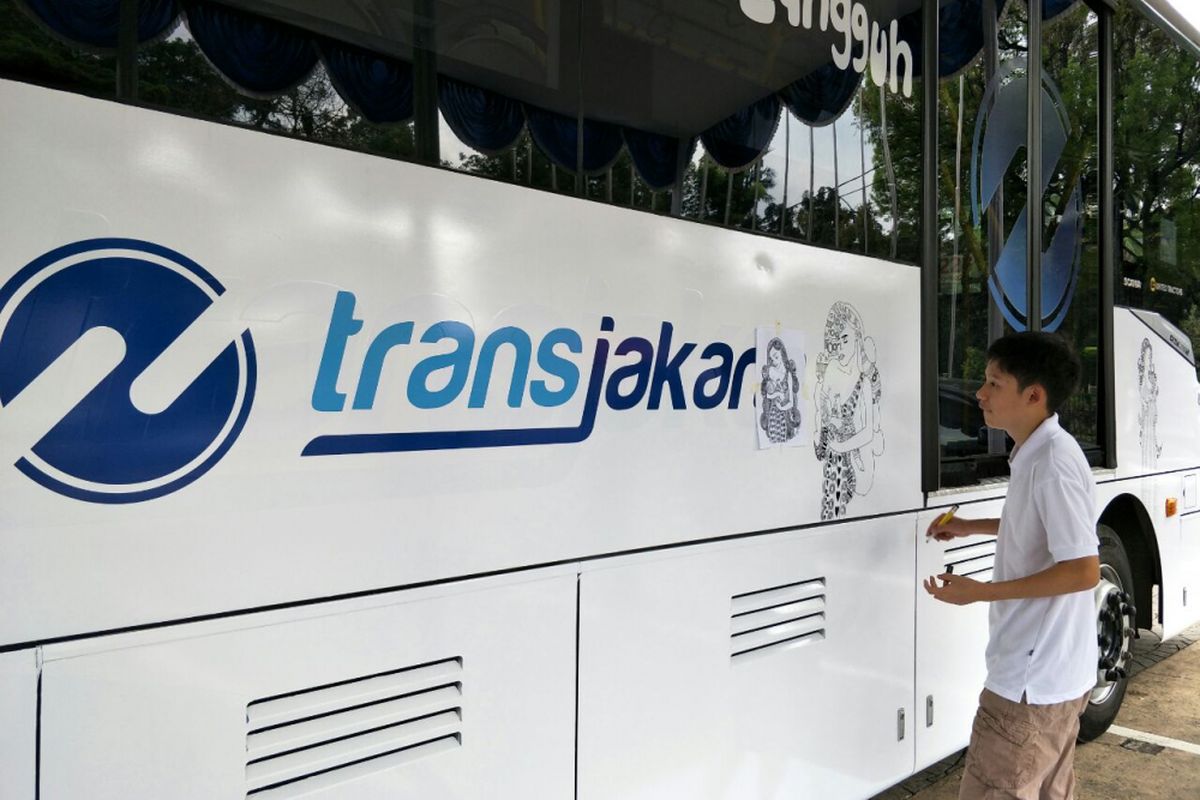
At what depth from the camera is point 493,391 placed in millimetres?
1848

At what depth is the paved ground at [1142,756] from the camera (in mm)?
3469

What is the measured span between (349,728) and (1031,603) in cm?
184

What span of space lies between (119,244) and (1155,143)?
4.76 metres

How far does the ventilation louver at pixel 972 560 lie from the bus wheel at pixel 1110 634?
30.4 inches

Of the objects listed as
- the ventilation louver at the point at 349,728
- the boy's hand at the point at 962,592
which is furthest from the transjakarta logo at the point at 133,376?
the boy's hand at the point at 962,592

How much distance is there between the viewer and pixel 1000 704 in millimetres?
2410

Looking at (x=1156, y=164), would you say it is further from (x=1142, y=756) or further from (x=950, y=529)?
(x=1142, y=756)

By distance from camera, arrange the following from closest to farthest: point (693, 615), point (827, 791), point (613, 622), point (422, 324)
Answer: point (422, 324)
point (613, 622)
point (693, 615)
point (827, 791)

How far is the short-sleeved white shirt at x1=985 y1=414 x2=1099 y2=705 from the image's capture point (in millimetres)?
2244

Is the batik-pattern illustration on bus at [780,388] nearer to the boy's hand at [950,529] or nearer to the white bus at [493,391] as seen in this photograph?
the white bus at [493,391]

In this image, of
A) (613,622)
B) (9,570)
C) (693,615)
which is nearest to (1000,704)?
(693,615)

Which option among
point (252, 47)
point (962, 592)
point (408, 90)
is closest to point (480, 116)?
point (408, 90)

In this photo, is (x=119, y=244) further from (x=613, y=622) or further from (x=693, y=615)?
(x=693, y=615)

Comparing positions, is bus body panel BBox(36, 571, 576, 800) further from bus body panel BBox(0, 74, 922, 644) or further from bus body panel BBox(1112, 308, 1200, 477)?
bus body panel BBox(1112, 308, 1200, 477)
